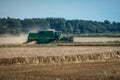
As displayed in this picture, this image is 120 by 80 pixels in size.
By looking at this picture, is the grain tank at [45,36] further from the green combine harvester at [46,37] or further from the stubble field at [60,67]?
the stubble field at [60,67]

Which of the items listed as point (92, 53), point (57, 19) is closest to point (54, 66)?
point (92, 53)

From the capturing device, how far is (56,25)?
173m

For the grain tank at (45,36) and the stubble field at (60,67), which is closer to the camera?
the stubble field at (60,67)

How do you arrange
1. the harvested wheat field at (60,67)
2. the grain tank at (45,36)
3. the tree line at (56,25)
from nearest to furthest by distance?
the harvested wheat field at (60,67) < the grain tank at (45,36) < the tree line at (56,25)

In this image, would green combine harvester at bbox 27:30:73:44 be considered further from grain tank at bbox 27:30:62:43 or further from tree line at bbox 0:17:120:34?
tree line at bbox 0:17:120:34

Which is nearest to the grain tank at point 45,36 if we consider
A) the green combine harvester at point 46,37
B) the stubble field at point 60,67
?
the green combine harvester at point 46,37

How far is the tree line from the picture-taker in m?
139

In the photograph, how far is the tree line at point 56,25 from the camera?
13862 cm

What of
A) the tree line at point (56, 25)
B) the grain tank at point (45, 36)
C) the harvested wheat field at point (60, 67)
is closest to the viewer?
the harvested wheat field at point (60, 67)

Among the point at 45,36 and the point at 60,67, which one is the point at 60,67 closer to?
the point at 60,67

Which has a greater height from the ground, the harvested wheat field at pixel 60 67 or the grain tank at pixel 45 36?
the harvested wheat field at pixel 60 67

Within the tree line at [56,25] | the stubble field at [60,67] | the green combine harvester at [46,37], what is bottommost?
the tree line at [56,25]

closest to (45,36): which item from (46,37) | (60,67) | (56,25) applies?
(46,37)

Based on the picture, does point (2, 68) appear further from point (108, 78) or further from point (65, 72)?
point (108, 78)
